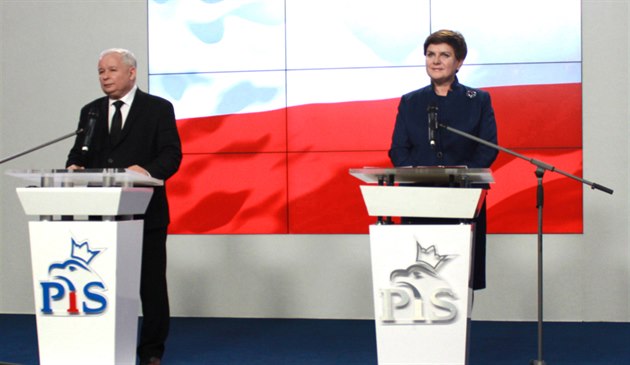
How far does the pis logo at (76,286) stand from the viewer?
333 centimetres

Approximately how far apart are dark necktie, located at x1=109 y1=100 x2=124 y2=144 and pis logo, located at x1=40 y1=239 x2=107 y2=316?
814 millimetres

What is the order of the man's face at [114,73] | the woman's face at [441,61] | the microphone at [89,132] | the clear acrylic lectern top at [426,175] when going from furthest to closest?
1. the man's face at [114,73]
2. the woman's face at [441,61]
3. the microphone at [89,132]
4. the clear acrylic lectern top at [426,175]

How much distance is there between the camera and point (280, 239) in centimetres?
595

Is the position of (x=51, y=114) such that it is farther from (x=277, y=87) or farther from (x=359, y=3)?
(x=359, y=3)

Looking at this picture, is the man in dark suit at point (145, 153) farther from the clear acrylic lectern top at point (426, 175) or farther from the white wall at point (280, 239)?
the white wall at point (280, 239)

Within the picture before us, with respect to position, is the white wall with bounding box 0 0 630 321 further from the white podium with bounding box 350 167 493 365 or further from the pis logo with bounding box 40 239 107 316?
the pis logo with bounding box 40 239 107 316

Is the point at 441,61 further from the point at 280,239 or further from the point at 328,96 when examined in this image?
the point at 280,239

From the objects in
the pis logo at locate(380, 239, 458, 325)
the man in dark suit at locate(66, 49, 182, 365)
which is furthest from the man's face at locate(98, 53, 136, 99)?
the pis logo at locate(380, 239, 458, 325)

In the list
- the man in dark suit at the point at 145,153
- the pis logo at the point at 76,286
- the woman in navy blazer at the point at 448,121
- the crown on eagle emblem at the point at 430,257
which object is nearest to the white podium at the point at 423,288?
the crown on eagle emblem at the point at 430,257

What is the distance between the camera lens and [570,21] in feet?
18.6

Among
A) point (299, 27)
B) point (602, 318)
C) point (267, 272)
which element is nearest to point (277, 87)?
point (299, 27)

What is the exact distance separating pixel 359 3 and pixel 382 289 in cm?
313

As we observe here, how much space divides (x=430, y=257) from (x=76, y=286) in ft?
4.68

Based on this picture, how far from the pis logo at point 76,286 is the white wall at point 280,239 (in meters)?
2.66
